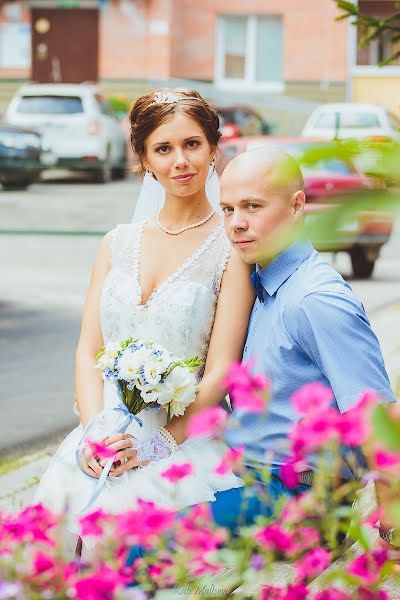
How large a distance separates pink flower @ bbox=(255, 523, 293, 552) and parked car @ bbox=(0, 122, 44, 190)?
1488 cm

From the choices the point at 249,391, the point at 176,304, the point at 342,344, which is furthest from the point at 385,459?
the point at 176,304

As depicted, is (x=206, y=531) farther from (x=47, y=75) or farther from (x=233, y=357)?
(x=47, y=75)

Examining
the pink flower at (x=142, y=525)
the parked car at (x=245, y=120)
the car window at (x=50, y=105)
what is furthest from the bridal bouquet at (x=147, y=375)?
the parked car at (x=245, y=120)

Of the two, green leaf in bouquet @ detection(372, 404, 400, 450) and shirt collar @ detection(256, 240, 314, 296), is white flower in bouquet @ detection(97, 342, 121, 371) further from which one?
green leaf in bouquet @ detection(372, 404, 400, 450)

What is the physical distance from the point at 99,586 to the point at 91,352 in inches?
69.2

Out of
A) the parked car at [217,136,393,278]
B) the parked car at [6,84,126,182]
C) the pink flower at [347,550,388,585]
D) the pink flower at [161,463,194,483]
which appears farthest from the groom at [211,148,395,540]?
the parked car at [6,84,126,182]

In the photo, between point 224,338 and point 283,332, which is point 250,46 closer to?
point 224,338

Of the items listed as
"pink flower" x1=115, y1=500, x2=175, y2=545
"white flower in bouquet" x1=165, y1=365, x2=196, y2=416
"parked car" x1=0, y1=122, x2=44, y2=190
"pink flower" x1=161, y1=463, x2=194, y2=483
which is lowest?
"parked car" x1=0, y1=122, x2=44, y2=190

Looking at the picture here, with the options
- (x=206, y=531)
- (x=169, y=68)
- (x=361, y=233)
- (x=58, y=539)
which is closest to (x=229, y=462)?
(x=206, y=531)

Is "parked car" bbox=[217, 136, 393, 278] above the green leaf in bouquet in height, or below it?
above

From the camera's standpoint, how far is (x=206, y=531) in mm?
1905

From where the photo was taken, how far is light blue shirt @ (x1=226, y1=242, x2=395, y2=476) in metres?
2.69

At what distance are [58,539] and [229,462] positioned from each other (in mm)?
279

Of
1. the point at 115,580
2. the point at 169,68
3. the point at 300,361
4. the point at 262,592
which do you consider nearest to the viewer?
the point at 115,580
